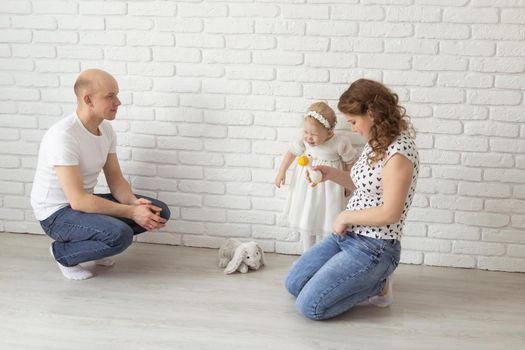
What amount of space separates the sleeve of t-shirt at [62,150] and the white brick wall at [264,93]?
0.49m

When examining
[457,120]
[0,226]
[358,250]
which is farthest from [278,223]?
[0,226]

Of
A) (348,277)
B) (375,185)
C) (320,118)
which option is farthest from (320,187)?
(348,277)

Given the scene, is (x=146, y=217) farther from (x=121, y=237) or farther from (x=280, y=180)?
(x=280, y=180)

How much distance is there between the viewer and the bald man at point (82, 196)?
2.95 meters

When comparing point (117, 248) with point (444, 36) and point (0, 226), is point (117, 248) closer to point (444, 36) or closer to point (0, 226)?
point (0, 226)

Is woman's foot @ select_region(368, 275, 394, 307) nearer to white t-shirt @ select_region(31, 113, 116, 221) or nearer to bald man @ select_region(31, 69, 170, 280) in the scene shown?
bald man @ select_region(31, 69, 170, 280)

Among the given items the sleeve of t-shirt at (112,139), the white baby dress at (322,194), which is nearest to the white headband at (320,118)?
the white baby dress at (322,194)

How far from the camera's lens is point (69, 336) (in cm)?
248

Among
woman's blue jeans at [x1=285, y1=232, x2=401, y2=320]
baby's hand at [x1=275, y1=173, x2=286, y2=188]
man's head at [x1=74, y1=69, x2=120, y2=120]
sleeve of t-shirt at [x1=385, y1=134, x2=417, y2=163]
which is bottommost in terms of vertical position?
woman's blue jeans at [x1=285, y1=232, x2=401, y2=320]

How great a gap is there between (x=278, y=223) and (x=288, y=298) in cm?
60

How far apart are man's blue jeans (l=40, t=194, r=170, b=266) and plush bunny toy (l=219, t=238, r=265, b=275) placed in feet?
1.60

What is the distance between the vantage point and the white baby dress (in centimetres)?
311

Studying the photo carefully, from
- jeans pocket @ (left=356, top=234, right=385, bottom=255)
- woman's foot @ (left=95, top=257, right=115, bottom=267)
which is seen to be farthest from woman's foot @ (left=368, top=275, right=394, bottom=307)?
woman's foot @ (left=95, top=257, right=115, bottom=267)

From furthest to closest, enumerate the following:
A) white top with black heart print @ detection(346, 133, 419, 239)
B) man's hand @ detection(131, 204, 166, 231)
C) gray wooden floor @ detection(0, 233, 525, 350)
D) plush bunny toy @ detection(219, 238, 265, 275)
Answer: plush bunny toy @ detection(219, 238, 265, 275)
man's hand @ detection(131, 204, 166, 231)
white top with black heart print @ detection(346, 133, 419, 239)
gray wooden floor @ detection(0, 233, 525, 350)
